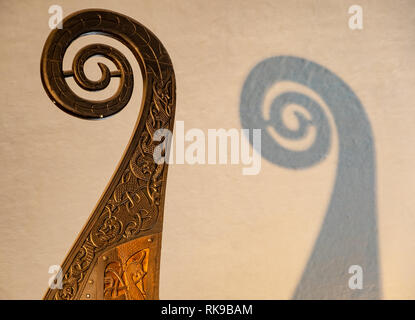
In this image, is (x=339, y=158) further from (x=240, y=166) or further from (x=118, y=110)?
(x=118, y=110)

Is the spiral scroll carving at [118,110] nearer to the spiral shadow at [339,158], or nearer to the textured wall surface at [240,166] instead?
the textured wall surface at [240,166]

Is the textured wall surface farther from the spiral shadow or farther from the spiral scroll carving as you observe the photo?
the spiral scroll carving

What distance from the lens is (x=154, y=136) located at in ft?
2.56

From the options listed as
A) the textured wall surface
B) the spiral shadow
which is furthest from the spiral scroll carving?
the spiral shadow

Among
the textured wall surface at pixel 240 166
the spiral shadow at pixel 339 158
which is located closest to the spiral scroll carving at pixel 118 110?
the textured wall surface at pixel 240 166

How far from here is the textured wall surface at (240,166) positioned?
1.90 metres

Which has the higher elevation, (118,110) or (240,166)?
(240,166)

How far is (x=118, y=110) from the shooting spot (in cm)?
76

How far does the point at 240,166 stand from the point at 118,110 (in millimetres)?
1361

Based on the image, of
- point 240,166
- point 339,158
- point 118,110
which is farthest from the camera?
point 339,158

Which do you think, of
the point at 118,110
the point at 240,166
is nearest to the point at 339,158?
the point at 240,166

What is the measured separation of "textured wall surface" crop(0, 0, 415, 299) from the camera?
1903mm

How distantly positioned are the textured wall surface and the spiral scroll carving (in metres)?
1.21
